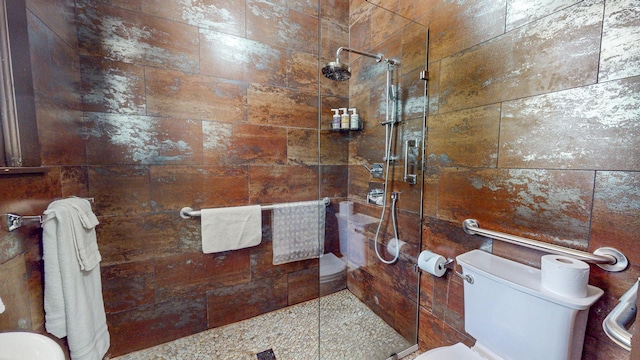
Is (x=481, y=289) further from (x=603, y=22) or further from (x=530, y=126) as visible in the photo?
(x=603, y=22)

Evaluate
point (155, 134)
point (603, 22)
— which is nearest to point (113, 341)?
point (155, 134)

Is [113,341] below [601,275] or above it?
below

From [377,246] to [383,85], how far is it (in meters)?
1.22

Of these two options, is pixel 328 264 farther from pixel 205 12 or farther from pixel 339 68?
pixel 205 12

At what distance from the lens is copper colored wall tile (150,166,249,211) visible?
157 centimetres

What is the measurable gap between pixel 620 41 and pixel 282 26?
1869 millimetres

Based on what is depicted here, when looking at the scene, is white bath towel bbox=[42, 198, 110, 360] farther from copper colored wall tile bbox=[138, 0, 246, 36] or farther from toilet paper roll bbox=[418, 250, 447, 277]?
toilet paper roll bbox=[418, 250, 447, 277]

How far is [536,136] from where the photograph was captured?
39.1 inches

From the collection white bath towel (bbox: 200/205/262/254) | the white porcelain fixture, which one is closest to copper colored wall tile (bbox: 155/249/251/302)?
white bath towel (bbox: 200/205/262/254)

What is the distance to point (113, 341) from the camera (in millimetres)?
1499

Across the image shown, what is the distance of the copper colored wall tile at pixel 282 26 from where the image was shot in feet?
5.69

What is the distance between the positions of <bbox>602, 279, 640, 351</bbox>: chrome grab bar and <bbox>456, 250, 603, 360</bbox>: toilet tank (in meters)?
0.09

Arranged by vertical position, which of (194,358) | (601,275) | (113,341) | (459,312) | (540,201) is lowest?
(194,358)

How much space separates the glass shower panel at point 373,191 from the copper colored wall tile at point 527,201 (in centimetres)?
30
